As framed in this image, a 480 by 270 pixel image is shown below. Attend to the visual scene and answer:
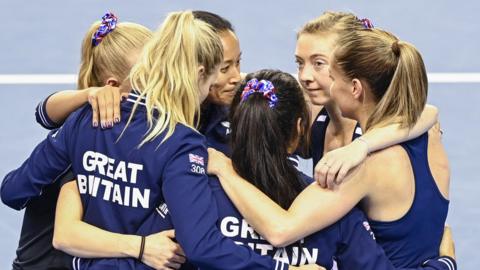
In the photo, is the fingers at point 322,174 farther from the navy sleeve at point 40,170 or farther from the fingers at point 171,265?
the navy sleeve at point 40,170

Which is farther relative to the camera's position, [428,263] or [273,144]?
[428,263]

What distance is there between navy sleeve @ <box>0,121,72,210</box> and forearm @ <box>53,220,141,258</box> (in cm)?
21

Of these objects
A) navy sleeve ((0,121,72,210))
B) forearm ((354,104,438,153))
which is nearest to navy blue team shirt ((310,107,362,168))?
forearm ((354,104,438,153))

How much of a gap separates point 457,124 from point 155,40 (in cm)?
387

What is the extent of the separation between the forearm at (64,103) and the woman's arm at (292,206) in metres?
0.66

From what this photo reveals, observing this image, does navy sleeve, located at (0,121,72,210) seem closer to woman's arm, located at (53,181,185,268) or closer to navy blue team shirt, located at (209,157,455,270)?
woman's arm, located at (53,181,185,268)

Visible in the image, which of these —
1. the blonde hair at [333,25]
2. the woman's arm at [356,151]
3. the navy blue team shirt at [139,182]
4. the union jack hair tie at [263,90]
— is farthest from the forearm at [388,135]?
the blonde hair at [333,25]

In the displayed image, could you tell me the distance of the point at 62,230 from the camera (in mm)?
3617

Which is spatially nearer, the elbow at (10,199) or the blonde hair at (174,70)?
the blonde hair at (174,70)

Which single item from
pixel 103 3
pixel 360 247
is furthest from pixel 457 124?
pixel 360 247

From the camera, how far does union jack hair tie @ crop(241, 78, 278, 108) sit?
11.5 feet

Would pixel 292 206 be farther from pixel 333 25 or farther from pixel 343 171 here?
pixel 333 25

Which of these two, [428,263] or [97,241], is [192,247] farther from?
[428,263]

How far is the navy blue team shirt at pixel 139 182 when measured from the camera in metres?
3.38
